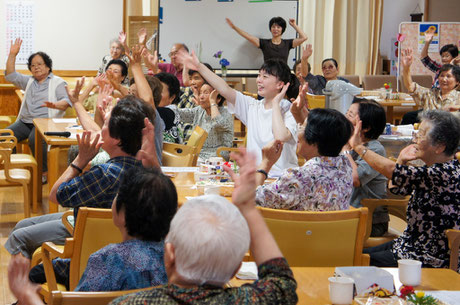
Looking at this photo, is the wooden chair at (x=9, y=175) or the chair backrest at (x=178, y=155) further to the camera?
the wooden chair at (x=9, y=175)

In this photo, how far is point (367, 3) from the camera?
12375mm

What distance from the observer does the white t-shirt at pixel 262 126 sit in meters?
4.08

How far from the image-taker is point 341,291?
1.92 metres

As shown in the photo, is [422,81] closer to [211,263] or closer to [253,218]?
[253,218]

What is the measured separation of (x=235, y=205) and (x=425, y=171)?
5.16 feet

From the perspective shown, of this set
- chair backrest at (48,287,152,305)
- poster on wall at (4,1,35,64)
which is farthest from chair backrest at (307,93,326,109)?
chair backrest at (48,287,152,305)

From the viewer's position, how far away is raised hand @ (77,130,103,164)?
8.91 ft

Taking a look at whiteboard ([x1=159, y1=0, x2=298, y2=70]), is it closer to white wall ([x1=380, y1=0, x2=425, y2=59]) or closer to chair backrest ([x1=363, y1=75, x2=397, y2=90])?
chair backrest ([x1=363, y1=75, x2=397, y2=90])

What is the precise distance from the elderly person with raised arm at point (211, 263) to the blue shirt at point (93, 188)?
122cm

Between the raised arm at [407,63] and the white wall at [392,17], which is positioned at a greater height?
the white wall at [392,17]

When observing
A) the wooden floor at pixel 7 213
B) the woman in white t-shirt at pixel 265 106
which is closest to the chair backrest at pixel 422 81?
the wooden floor at pixel 7 213

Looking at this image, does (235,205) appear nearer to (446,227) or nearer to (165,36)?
(446,227)

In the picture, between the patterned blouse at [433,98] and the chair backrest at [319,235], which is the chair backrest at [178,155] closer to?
the chair backrest at [319,235]

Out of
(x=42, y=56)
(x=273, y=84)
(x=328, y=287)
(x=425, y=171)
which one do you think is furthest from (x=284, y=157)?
(x=42, y=56)
